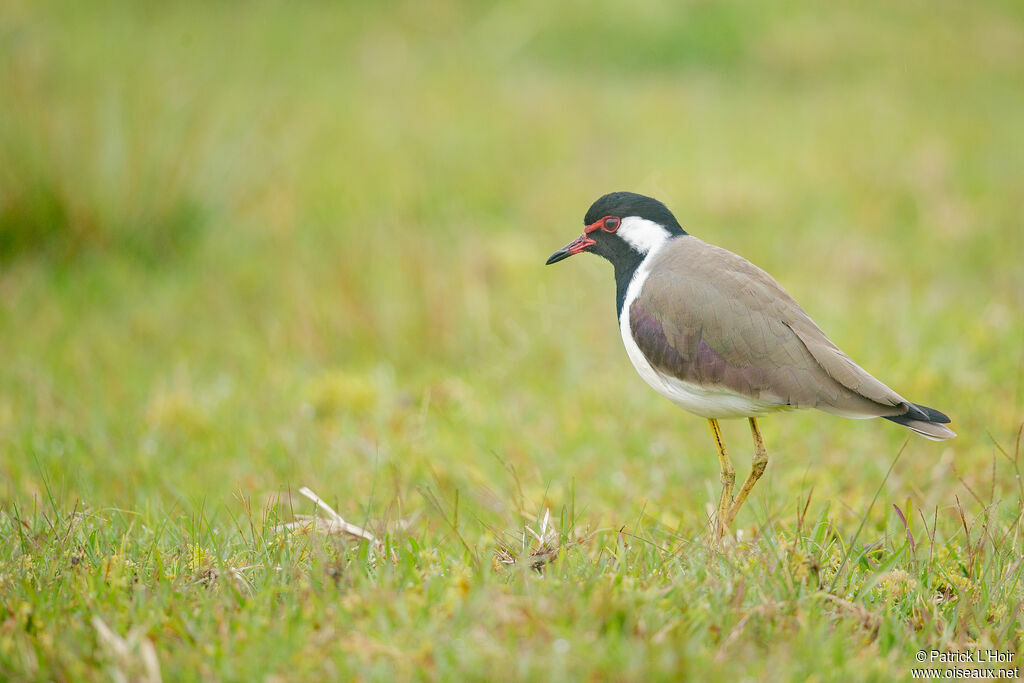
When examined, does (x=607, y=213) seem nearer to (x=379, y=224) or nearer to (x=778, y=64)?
(x=379, y=224)

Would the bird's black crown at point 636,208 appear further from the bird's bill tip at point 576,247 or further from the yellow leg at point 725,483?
the yellow leg at point 725,483

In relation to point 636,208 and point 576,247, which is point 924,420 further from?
point 576,247

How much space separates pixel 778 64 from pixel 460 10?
4.53 meters

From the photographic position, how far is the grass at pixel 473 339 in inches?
102

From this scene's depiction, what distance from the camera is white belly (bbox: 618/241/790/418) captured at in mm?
3123

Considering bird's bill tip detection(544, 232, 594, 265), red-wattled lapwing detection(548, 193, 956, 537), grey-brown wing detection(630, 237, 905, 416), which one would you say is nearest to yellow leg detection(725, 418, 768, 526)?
red-wattled lapwing detection(548, 193, 956, 537)

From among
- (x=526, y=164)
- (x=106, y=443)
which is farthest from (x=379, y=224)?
(x=106, y=443)

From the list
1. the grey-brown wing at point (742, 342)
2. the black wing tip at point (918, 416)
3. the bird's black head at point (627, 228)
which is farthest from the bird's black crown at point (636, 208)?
the black wing tip at point (918, 416)

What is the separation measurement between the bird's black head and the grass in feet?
3.08

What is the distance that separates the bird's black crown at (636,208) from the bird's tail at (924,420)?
1.01m

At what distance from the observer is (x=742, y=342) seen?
3111 mm

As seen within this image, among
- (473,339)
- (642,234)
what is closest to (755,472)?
(642,234)

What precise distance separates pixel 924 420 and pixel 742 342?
64cm

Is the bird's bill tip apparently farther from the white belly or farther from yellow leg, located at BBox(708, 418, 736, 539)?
yellow leg, located at BBox(708, 418, 736, 539)
